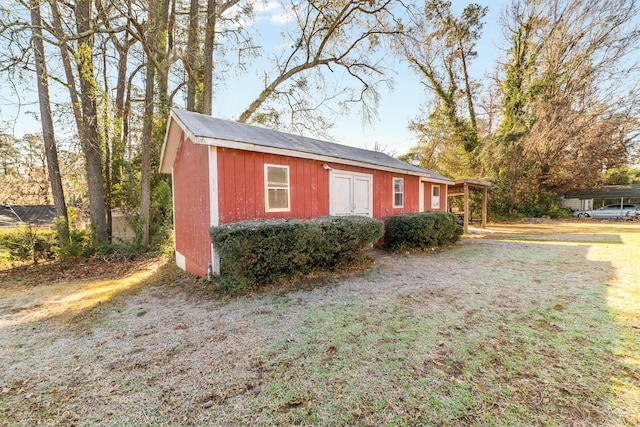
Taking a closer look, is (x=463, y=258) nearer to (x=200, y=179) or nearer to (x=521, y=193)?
(x=200, y=179)

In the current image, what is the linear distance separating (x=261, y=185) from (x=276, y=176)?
0.49 meters

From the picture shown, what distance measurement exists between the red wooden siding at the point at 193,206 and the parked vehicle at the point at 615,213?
2767cm

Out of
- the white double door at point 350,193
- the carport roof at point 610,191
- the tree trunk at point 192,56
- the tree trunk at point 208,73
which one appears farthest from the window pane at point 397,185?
the carport roof at point 610,191

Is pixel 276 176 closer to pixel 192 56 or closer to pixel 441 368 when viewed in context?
pixel 441 368

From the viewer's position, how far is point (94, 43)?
854 cm

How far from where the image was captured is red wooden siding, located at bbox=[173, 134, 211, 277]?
18.2 ft

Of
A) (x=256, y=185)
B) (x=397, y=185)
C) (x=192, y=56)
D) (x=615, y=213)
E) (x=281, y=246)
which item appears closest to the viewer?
(x=281, y=246)

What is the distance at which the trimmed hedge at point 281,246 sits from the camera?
454 centimetres

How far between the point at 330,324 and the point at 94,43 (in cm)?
1158

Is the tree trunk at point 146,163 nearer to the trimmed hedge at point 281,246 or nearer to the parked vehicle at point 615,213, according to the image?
the trimmed hedge at point 281,246

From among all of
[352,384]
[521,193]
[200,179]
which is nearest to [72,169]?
[200,179]

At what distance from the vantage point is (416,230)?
8258 millimetres

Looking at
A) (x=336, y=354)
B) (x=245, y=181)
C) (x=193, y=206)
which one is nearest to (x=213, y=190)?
(x=245, y=181)

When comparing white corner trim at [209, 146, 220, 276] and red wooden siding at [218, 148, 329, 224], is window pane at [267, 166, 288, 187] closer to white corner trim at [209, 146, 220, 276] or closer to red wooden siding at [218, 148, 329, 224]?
red wooden siding at [218, 148, 329, 224]
